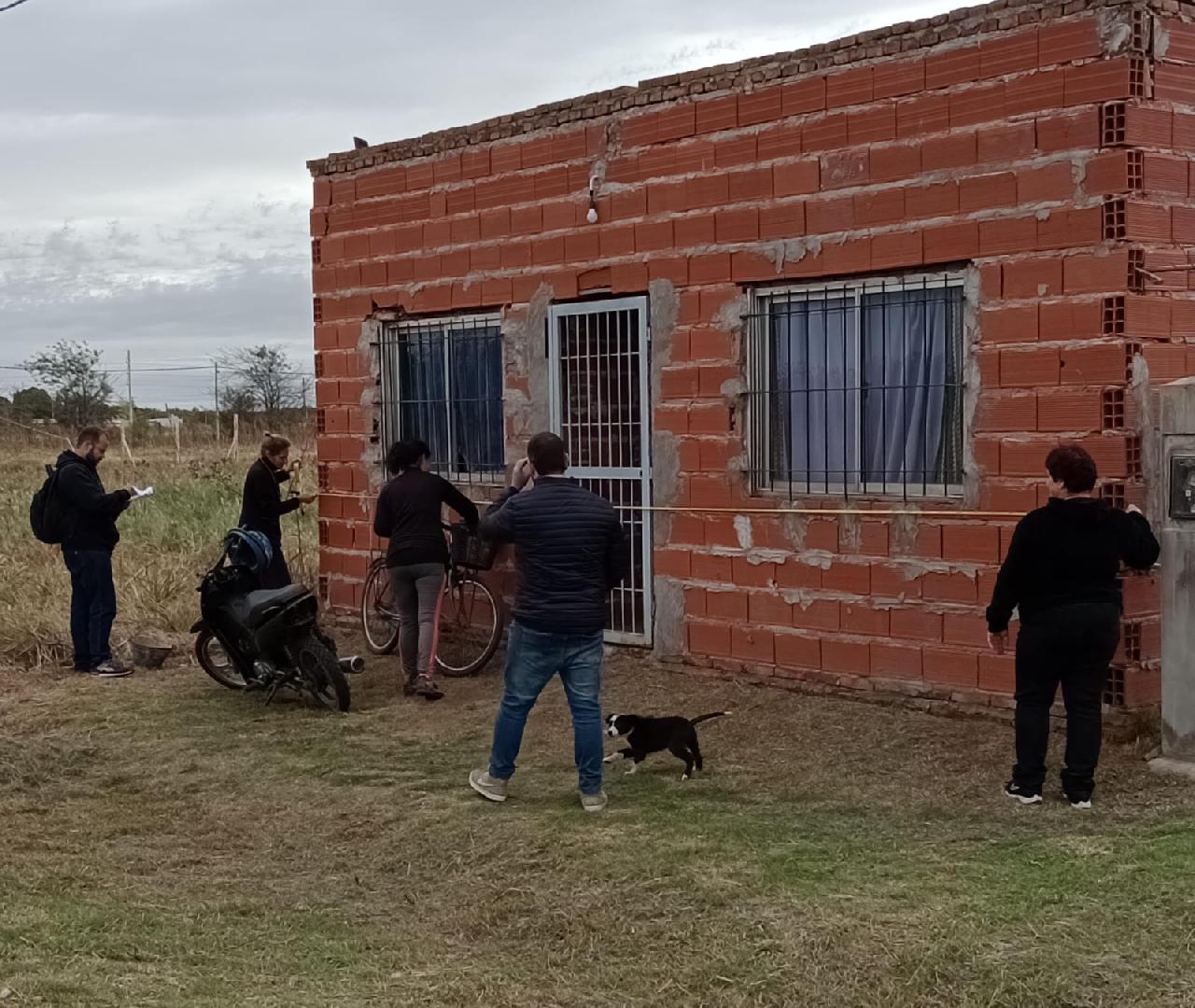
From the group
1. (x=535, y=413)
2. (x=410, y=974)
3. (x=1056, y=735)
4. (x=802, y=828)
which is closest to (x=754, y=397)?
(x=535, y=413)

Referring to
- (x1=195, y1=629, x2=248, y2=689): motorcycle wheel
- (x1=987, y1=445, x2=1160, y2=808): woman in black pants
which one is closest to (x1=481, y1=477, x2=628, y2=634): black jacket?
(x1=987, y1=445, x2=1160, y2=808): woman in black pants

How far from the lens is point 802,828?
6.27 m

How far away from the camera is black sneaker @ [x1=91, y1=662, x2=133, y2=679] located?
10.6 m

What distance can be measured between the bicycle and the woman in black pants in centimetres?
401

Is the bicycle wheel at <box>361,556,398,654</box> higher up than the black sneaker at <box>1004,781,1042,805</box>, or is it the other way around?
the bicycle wheel at <box>361,556,398,654</box>

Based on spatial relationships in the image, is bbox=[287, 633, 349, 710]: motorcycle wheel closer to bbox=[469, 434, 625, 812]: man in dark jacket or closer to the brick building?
the brick building

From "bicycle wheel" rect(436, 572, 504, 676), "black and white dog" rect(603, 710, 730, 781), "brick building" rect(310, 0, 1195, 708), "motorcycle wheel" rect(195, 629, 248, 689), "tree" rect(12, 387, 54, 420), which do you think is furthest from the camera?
"tree" rect(12, 387, 54, 420)

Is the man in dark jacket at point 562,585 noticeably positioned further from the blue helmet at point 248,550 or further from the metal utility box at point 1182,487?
the blue helmet at point 248,550

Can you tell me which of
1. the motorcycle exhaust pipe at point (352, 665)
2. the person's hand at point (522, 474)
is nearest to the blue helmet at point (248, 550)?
the motorcycle exhaust pipe at point (352, 665)

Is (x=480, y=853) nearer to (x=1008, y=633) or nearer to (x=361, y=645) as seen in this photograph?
(x=1008, y=633)

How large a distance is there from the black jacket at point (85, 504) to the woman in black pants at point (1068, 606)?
6.27 metres

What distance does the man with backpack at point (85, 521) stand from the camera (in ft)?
33.3

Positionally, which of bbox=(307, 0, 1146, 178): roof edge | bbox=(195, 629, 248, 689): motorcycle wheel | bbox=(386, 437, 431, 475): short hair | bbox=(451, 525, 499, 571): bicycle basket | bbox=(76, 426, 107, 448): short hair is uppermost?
bbox=(307, 0, 1146, 178): roof edge

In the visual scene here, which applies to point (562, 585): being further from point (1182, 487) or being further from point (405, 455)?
point (405, 455)
